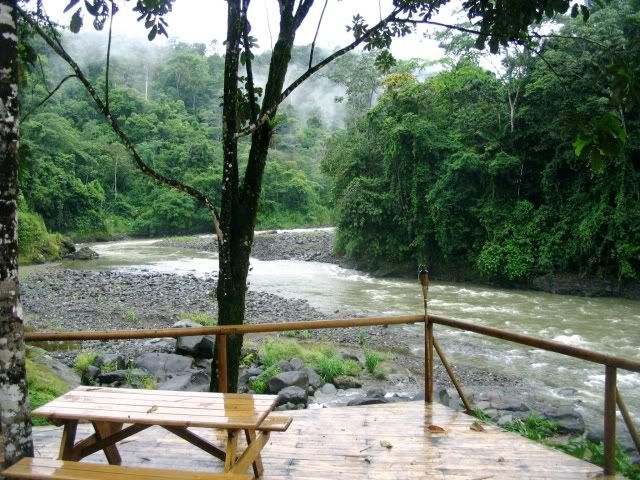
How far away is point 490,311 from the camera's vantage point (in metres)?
16.0

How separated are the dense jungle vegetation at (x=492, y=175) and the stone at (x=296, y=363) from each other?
12.0 m

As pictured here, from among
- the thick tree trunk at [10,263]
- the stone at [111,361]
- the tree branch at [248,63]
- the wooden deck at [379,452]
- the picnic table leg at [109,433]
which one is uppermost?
the tree branch at [248,63]

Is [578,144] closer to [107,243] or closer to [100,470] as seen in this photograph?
[100,470]

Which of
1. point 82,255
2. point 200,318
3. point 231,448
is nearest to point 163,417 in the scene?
point 231,448

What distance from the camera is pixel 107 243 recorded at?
39062mm

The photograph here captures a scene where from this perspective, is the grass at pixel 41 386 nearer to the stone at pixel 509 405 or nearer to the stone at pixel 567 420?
the stone at pixel 509 405

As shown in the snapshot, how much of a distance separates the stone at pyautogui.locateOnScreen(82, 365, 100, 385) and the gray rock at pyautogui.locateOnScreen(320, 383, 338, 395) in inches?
134

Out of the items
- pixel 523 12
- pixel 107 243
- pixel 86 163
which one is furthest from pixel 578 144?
pixel 86 163

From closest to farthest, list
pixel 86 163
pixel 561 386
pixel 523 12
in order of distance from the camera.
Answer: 1. pixel 523 12
2. pixel 561 386
3. pixel 86 163

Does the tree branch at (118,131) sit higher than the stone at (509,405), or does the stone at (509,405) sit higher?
the tree branch at (118,131)

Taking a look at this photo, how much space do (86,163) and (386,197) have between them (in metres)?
29.4

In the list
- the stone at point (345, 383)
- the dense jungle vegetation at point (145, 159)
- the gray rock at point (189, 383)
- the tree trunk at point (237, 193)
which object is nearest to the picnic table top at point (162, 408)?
the tree trunk at point (237, 193)

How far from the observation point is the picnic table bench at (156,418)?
8.36ft

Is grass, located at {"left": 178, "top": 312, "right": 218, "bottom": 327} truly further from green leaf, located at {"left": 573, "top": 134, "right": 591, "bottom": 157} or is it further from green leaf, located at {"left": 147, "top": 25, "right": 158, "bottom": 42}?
green leaf, located at {"left": 573, "top": 134, "right": 591, "bottom": 157}
